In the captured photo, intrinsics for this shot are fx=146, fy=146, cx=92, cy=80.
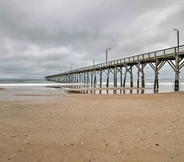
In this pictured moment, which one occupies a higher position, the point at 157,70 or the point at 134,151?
the point at 157,70

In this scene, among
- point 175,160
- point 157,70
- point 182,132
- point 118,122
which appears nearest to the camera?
point 175,160

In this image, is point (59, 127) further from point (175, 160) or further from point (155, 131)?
point (175, 160)

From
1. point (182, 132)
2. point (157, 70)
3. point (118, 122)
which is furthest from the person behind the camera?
point (157, 70)

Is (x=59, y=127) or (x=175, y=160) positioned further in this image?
(x=59, y=127)

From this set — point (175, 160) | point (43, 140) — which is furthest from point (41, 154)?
point (175, 160)

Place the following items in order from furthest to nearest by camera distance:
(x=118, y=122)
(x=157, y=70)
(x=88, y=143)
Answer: (x=157, y=70)
(x=118, y=122)
(x=88, y=143)

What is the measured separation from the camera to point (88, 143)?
375 cm

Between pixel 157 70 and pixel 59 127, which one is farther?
pixel 157 70

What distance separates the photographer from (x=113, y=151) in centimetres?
333

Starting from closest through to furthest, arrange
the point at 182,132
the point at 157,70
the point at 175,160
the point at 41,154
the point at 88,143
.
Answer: the point at 175,160 < the point at 41,154 < the point at 88,143 < the point at 182,132 < the point at 157,70

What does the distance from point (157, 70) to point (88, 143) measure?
22.0 meters

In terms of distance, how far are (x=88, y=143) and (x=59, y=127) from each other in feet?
5.33

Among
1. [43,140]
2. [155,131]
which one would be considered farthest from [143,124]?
[43,140]

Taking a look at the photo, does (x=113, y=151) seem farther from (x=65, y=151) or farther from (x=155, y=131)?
(x=155, y=131)
